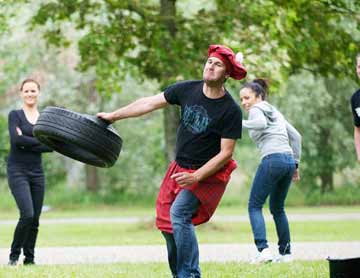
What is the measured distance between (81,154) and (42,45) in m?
23.7

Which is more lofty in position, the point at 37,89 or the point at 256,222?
the point at 37,89

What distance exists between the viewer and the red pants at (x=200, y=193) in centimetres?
763

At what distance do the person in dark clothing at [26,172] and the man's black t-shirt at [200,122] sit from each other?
287 centimetres

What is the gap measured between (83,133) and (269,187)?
324 cm

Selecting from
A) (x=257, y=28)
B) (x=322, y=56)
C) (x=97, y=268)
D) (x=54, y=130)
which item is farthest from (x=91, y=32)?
(x=54, y=130)

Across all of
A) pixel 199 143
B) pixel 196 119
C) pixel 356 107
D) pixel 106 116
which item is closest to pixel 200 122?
pixel 196 119

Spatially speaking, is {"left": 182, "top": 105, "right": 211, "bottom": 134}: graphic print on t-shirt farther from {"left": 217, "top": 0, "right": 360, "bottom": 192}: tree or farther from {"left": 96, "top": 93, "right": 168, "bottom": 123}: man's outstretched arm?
{"left": 217, "top": 0, "right": 360, "bottom": 192}: tree

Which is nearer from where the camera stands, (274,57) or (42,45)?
(274,57)

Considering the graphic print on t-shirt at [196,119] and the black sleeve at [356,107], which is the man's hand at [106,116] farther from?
the black sleeve at [356,107]

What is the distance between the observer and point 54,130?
7.85 m

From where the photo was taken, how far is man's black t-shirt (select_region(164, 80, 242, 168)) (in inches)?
294

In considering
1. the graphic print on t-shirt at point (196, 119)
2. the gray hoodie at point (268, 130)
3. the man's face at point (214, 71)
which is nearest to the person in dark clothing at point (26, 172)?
the gray hoodie at point (268, 130)

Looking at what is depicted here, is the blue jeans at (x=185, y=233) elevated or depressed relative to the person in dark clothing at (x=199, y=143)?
depressed

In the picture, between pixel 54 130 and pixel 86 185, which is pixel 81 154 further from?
pixel 86 185
